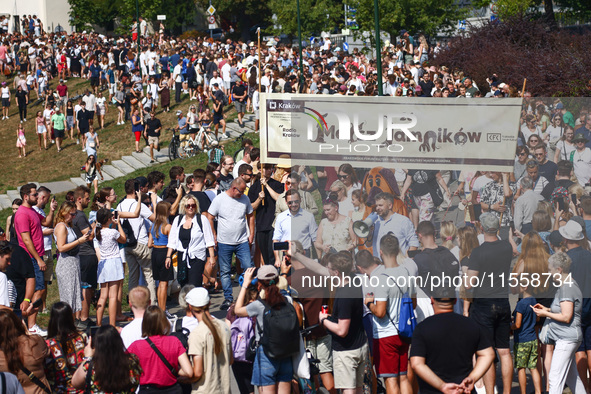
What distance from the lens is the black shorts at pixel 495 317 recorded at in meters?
8.00

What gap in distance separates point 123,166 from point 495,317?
20722 millimetres

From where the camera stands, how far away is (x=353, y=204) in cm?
817

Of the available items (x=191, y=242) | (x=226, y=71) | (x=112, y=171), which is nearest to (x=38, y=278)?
(x=191, y=242)

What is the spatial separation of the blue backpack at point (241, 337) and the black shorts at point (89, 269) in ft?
13.4

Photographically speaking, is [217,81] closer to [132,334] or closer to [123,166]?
[123,166]

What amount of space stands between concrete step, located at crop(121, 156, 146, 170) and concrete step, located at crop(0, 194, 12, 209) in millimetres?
3920

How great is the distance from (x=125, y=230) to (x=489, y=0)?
34388mm

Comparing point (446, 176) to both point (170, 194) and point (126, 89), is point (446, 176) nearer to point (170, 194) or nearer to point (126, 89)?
point (170, 194)

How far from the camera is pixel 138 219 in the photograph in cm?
1116

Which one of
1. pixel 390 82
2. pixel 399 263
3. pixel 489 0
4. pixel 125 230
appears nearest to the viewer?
pixel 399 263

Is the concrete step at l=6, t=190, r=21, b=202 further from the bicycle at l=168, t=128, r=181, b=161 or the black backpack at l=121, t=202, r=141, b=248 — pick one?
the black backpack at l=121, t=202, r=141, b=248

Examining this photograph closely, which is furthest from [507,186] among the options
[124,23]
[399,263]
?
[124,23]

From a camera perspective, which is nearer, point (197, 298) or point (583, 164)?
point (197, 298)

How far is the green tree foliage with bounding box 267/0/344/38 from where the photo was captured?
49.6m
